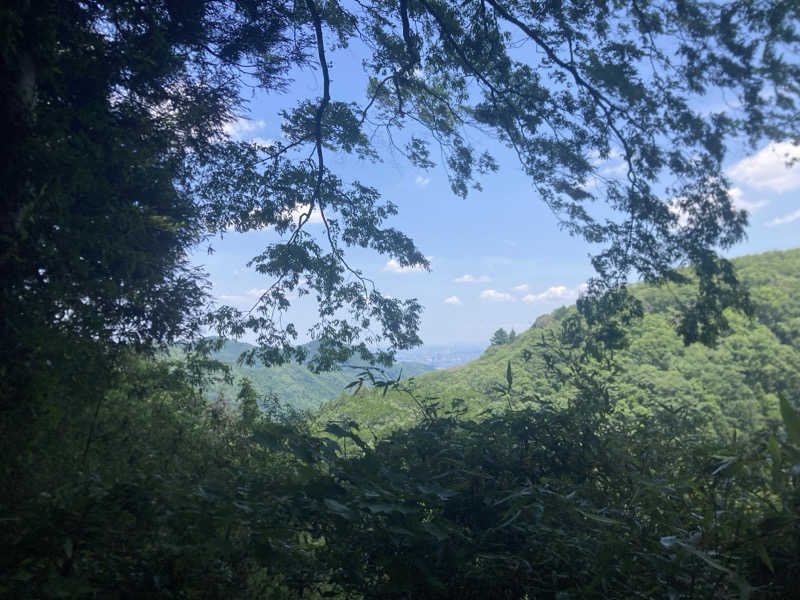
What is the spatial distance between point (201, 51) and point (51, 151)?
3127mm

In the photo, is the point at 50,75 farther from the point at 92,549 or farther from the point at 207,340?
the point at 92,549

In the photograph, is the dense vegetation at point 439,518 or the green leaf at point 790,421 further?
the dense vegetation at point 439,518

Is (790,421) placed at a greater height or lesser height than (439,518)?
greater

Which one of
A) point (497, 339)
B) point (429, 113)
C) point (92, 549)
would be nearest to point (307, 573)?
point (92, 549)

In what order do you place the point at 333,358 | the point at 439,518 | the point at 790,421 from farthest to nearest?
the point at 333,358, the point at 439,518, the point at 790,421

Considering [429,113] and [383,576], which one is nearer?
[383,576]

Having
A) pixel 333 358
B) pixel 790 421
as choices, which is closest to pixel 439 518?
pixel 790 421

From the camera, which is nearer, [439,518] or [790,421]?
[790,421]

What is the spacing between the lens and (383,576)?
1820 mm

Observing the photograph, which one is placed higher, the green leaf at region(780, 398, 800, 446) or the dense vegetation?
the green leaf at region(780, 398, 800, 446)

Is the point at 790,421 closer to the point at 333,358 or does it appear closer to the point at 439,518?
the point at 439,518

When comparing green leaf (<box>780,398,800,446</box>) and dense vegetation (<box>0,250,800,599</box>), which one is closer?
green leaf (<box>780,398,800,446</box>)

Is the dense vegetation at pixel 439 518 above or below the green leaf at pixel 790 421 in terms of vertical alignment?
below

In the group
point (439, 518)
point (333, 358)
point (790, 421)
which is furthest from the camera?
point (333, 358)
